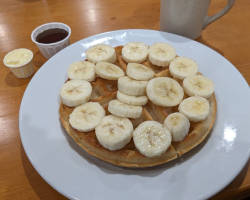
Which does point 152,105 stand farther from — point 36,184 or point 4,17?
point 4,17

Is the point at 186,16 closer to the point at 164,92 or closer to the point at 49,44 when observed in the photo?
the point at 164,92

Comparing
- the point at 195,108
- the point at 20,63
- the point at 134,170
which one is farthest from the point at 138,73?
the point at 20,63

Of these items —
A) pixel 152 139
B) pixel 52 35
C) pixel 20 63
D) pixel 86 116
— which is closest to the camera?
pixel 152 139

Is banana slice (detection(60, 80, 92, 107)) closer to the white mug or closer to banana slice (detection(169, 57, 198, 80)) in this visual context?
banana slice (detection(169, 57, 198, 80))

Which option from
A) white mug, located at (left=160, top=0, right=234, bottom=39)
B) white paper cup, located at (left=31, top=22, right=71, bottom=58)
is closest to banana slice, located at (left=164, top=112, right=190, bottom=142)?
white mug, located at (left=160, top=0, right=234, bottom=39)

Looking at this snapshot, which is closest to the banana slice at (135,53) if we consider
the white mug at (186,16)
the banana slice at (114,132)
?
the white mug at (186,16)

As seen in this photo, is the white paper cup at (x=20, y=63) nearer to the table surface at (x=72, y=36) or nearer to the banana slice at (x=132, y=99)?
the table surface at (x=72, y=36)
